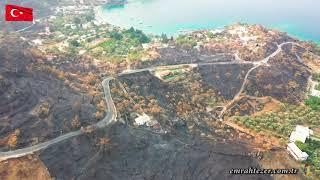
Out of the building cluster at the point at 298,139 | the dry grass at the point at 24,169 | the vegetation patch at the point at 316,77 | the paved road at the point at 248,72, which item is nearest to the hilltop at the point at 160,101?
the paved road at the point at 248,72

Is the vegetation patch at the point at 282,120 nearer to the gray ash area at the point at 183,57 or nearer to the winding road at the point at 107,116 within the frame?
the winding road at the point at 107,116

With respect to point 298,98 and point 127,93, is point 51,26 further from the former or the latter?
point 298,98

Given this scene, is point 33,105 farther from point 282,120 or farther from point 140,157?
point 282,120

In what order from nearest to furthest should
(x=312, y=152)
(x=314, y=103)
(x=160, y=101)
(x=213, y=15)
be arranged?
(x=312, y=152), (x=160, y=101), (x=314, y=103), (x=213, y=15)

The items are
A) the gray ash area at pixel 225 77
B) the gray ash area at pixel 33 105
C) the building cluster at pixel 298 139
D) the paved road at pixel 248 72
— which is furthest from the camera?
the gray ash area at pixel 225 77

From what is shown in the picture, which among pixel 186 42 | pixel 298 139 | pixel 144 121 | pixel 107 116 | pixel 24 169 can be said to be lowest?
pixel 298 139

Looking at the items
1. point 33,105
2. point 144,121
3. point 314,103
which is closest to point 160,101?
point 144,121

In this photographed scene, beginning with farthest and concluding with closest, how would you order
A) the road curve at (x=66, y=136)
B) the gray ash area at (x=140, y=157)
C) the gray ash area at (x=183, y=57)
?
the gray ash area at (x=183, y=57)
the gray ash area at (x=140, y=157)
the road curve at (x=66, y=136)
